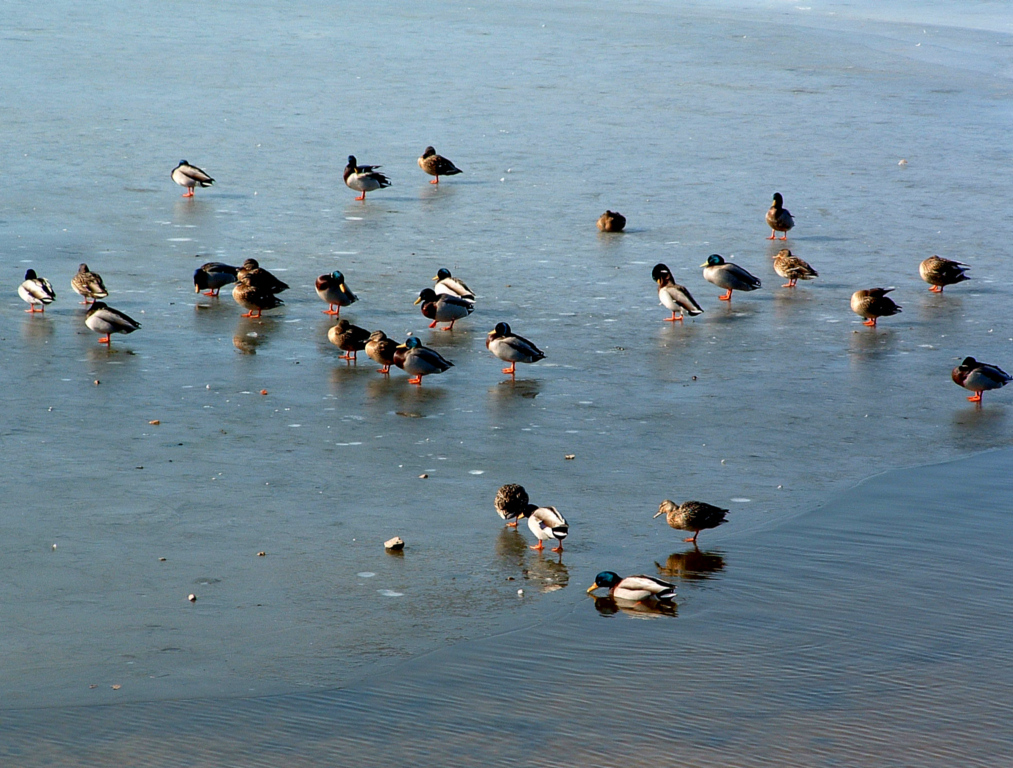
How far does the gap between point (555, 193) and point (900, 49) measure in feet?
64.8

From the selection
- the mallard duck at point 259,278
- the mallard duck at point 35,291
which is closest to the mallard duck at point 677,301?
the mallard duck at point 259,278

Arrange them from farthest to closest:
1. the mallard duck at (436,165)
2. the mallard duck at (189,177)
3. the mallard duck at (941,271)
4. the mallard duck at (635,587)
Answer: the mallard duck at (436,165) < the mallard duck at (189,177) < the mallard duck at (941,271) < the mallard duck at (635,587)

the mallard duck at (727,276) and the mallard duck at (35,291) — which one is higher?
the mallard duck at (727,276)

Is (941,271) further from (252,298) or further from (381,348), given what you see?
(252,298)

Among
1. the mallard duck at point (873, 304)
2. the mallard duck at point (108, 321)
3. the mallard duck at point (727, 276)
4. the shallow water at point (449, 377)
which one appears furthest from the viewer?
the mallard duck at point (727, 276)

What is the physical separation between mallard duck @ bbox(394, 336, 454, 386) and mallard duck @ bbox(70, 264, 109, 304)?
11.8ft

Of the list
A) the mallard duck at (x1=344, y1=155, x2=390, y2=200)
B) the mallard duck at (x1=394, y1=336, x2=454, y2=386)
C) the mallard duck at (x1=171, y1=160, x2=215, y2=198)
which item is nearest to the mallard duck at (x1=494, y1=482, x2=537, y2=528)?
the mallard duck at (x1=394, y1=336, x2=454, y2=386)

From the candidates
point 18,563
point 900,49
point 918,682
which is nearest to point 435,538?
point 18,563

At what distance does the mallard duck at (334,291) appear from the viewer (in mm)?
14109

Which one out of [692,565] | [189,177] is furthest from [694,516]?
[189,177]

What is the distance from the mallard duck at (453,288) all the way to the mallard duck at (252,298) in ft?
5.72

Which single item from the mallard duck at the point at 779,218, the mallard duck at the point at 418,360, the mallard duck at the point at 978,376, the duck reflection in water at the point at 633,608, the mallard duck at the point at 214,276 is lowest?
the duck reflection in water at the point at 633,608

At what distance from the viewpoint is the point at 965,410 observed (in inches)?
468

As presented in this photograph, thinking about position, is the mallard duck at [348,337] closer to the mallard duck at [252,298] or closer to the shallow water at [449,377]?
the shallow water at [449,377]
